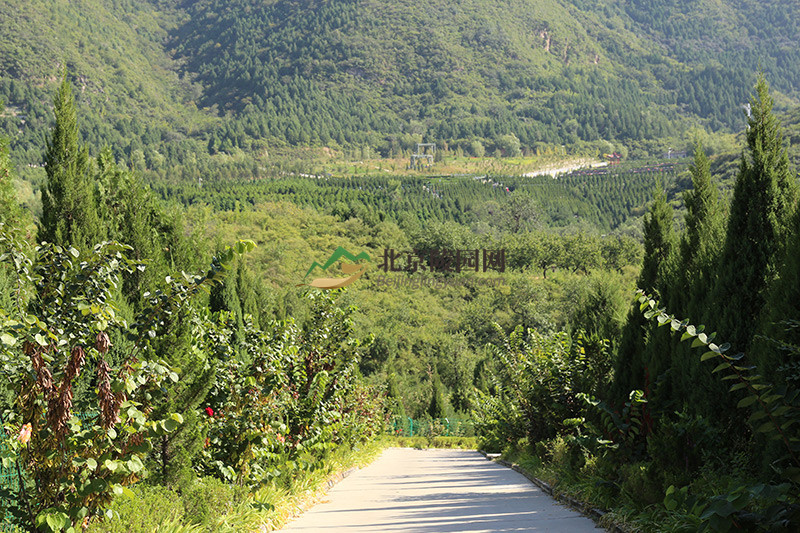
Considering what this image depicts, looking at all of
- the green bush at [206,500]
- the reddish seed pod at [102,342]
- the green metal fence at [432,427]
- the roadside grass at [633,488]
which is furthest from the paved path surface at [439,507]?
the green metal fence at [432,427]

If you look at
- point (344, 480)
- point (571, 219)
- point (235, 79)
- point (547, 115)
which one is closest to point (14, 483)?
point (344, 480)

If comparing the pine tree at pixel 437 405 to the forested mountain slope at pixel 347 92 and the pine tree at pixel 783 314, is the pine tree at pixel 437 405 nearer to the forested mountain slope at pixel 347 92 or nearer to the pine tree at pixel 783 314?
the pine tree at pixel 783 314

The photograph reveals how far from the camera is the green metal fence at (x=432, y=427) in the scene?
31.3 m

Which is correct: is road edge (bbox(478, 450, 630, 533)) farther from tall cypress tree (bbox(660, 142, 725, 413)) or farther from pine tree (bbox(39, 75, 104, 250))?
pine tree (bbox(39, 75, 104, 250))

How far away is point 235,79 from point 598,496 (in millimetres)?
192243

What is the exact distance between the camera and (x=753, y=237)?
6.36 m

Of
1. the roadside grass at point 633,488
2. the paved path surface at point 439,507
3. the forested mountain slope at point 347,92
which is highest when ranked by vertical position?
the forested mountain slope at point 347,92

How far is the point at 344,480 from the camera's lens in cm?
1248

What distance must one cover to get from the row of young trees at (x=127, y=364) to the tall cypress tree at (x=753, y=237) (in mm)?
4157

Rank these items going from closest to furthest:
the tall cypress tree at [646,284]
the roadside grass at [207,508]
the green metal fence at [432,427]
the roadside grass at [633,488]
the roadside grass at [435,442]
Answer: the roadside grass at [207,508] < the roadside grass at [633,488] < the tall cypress tree at [646,284] < the roadside grass at [435,442] < the green metal fence at [432,427]

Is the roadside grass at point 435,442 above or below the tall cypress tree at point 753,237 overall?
below

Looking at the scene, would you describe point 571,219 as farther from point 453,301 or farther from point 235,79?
point 235,79

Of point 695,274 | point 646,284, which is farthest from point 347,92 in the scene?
point 695,274

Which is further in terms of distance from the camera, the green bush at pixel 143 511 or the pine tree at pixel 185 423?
the pine tree at pixel 185 423
